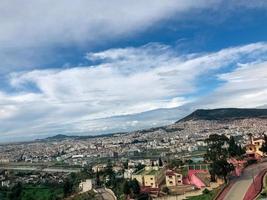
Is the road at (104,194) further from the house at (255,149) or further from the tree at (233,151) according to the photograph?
the house at (255,149)

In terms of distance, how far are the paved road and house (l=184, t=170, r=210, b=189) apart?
3.40 meters

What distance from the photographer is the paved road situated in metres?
32.9

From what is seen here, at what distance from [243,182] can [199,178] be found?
18.3ft

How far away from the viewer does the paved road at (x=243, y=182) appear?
108 feet

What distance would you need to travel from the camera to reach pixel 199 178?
42.1m

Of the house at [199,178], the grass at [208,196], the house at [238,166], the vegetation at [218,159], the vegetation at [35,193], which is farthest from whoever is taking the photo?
the vegetation at [35,193]

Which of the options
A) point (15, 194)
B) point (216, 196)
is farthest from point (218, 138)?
point (15, 194)

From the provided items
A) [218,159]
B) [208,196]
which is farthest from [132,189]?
[208,196]

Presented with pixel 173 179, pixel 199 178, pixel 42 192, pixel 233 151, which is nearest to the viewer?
pixel 199 178

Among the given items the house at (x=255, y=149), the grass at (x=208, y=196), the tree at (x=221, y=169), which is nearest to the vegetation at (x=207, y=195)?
the grass at (x=208, y=196)

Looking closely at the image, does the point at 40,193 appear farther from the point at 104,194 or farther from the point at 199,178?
the point at 199,178

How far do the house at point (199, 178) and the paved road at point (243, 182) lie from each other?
3397 millimetres

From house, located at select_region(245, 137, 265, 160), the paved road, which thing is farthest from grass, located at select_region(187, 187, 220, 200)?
house, located at select_region(245, 137, 265, 160)

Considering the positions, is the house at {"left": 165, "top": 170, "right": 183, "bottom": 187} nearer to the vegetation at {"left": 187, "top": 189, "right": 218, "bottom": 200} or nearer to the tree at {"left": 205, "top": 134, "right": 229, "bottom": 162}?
the tree at {"left": 205, "top": 134, "right": 229, "bottom": 162}
